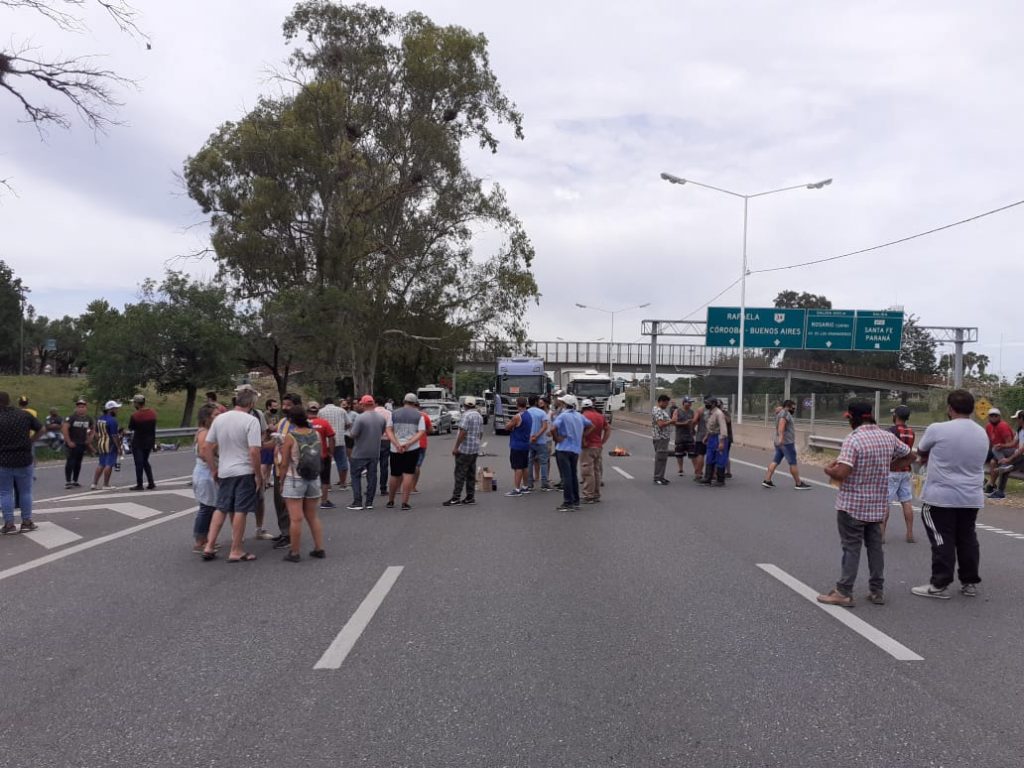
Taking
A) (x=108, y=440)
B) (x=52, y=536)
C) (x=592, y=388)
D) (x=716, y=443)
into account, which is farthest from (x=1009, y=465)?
(x=592, y=388)

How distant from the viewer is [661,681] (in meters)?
4.98

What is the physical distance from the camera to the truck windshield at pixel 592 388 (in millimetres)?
47209

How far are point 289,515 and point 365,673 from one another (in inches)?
156

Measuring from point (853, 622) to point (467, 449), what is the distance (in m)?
A: 7.55

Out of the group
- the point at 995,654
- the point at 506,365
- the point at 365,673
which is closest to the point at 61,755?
the point at 365,673

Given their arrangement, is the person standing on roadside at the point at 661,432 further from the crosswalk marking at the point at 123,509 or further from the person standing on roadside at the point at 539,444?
the crosswalk marking at the point at 123,509

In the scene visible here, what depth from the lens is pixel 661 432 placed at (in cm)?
1638

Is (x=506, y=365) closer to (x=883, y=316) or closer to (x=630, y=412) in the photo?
(x=883, y=316)

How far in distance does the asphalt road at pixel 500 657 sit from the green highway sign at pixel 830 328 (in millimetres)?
30320

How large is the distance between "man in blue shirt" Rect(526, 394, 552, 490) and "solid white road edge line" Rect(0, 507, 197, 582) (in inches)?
215

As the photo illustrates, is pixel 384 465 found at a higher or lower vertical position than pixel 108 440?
lower

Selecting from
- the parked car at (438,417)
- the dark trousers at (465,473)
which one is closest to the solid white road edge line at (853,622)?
the dark trousers at (465,473)

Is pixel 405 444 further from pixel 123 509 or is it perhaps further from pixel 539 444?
pixel 123 509

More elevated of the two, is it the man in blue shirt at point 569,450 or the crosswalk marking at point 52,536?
the man in blue shirt at point 569,450
